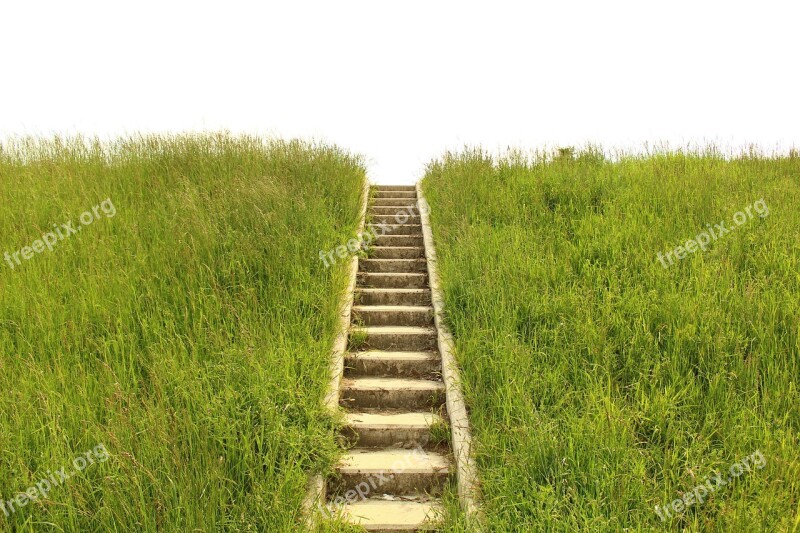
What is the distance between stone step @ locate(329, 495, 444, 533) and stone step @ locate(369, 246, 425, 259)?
6060 mm

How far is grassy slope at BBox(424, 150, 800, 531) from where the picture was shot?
4.89 meters

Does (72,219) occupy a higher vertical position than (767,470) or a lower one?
higher

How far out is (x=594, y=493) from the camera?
16.0ft

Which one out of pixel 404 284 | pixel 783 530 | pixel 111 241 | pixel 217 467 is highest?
pixel 111 241

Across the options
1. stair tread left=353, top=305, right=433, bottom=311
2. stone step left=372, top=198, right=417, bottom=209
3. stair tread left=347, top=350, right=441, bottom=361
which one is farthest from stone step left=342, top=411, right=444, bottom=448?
stone step left=372, top=198, right=417, bottom=209

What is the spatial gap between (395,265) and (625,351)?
517 cm

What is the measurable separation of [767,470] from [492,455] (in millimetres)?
2240

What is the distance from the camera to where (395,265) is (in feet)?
36.2

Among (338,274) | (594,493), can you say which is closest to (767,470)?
(594,493)

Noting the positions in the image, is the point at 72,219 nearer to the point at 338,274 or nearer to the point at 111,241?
the point at 111,241

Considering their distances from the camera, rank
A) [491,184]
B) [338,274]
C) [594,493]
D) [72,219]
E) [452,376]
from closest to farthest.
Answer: [594,493]
[452,376]
[338,274]
[72,219]
[491,184]

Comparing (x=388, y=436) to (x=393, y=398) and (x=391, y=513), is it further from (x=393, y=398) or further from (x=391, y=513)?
(x=391, y=513)

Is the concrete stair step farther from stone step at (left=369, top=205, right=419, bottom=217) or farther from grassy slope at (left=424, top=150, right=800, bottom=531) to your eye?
grassy slope at (left=424, top=150, right=800, bottom=531)

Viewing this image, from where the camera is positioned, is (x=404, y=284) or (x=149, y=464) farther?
(x=404, y=284)
